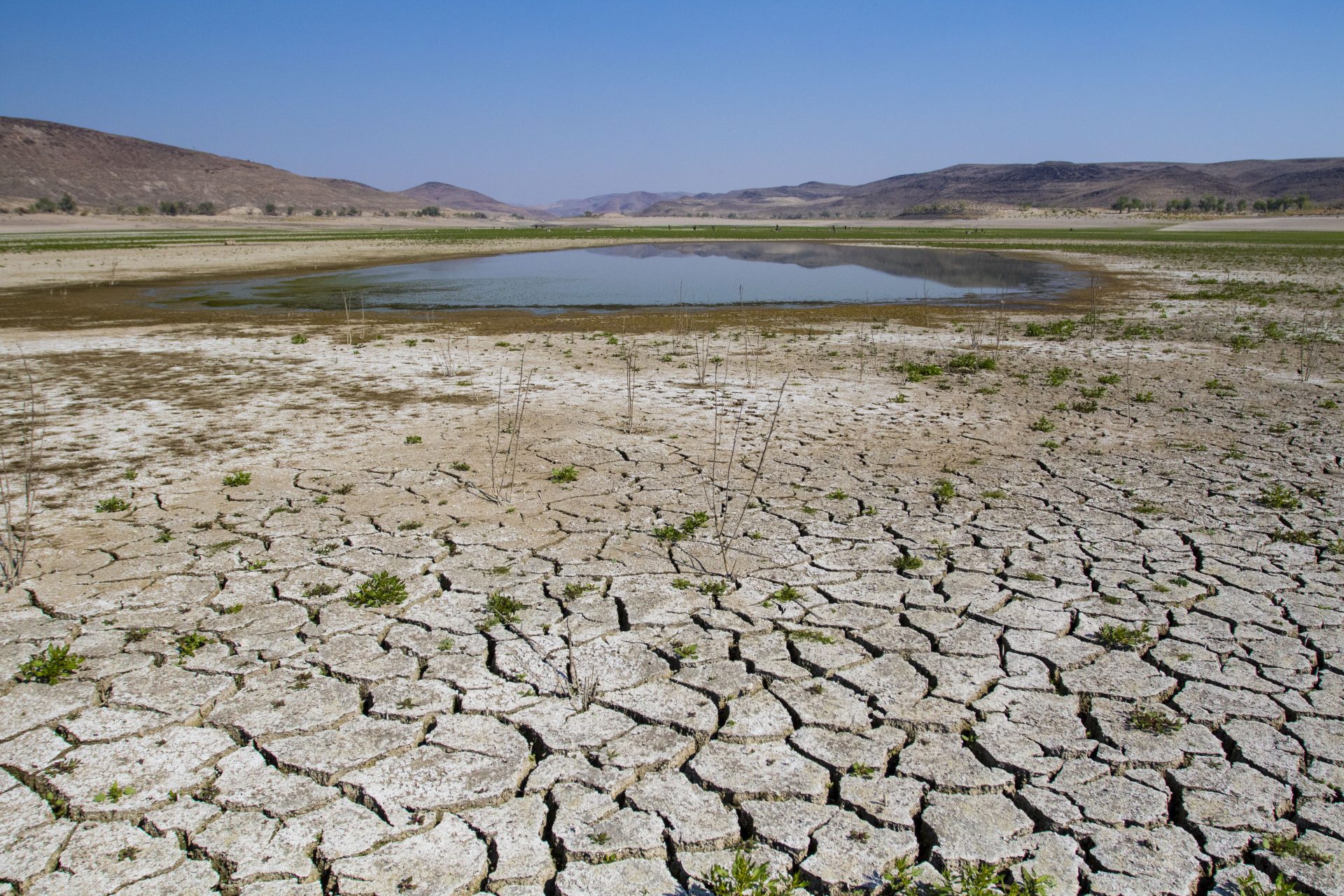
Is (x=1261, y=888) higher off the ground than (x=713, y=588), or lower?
lower

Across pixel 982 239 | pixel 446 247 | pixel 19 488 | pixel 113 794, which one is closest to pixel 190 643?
pixel 113 794

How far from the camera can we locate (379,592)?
181 inches

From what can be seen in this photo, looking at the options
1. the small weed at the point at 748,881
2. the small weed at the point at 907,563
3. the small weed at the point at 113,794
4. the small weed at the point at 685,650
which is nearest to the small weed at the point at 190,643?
the small weed at the point at 113,794

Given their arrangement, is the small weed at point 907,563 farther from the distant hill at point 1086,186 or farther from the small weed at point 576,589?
the distant hill at point 1086,186

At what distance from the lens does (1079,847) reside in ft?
9.26

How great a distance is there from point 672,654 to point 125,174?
465 ft

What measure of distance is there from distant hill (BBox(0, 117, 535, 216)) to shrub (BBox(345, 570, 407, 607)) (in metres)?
118

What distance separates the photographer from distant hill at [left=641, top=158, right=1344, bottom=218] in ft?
430

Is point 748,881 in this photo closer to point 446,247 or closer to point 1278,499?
point 1278,499

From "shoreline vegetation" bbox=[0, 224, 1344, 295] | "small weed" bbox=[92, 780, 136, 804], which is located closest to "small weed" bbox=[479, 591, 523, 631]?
"small weed" bbox=[92, 780, 136, 804]

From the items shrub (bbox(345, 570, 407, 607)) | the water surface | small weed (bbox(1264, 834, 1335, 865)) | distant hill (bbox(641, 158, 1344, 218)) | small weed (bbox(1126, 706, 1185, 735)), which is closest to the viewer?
small weed (bbox(1264, 834, 1335, 865))

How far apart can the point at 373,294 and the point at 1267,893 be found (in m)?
22.4

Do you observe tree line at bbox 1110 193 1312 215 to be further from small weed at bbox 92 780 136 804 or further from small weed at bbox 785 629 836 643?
small weed at bbox 92 780 136 804

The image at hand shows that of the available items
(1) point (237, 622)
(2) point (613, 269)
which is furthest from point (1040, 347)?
(2) point (613, 269)
